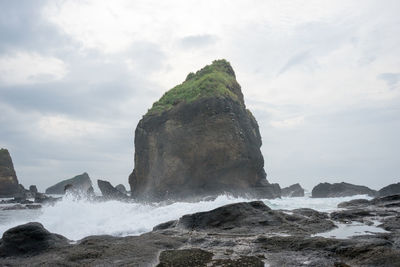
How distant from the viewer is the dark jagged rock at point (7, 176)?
62.6 meters

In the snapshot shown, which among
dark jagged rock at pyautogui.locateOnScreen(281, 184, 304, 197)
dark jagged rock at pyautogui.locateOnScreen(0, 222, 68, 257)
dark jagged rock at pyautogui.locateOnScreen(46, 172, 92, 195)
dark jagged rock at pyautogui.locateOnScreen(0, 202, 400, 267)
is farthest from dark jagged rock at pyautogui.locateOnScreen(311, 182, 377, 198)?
dark jagged rock at pyautogui.locateOnScreen(46, 172, 92, 195)

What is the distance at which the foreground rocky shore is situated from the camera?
5527 millimetres

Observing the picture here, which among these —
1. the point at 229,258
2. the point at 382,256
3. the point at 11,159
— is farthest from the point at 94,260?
the point at 11,159

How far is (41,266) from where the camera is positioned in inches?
234

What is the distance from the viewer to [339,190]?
51594 millimetres

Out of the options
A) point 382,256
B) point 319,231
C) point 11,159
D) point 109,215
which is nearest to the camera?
point 382,256

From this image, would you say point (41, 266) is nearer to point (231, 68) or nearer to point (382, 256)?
point (382, 256)

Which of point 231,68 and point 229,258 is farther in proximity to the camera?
point 231,68

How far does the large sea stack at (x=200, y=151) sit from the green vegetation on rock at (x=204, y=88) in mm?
160

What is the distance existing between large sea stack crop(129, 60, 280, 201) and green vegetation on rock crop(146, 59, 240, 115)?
160mm

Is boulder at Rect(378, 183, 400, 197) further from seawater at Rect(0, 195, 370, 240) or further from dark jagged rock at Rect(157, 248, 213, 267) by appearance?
dark jagged rock at Rect(157, 248, 213, 267)

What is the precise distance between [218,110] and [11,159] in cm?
5023

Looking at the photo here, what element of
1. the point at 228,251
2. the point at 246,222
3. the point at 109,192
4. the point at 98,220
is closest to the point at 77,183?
the point at 109,192

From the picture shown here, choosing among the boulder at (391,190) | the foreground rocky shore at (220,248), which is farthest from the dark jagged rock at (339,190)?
the foreground rocky shore at (220,248)
